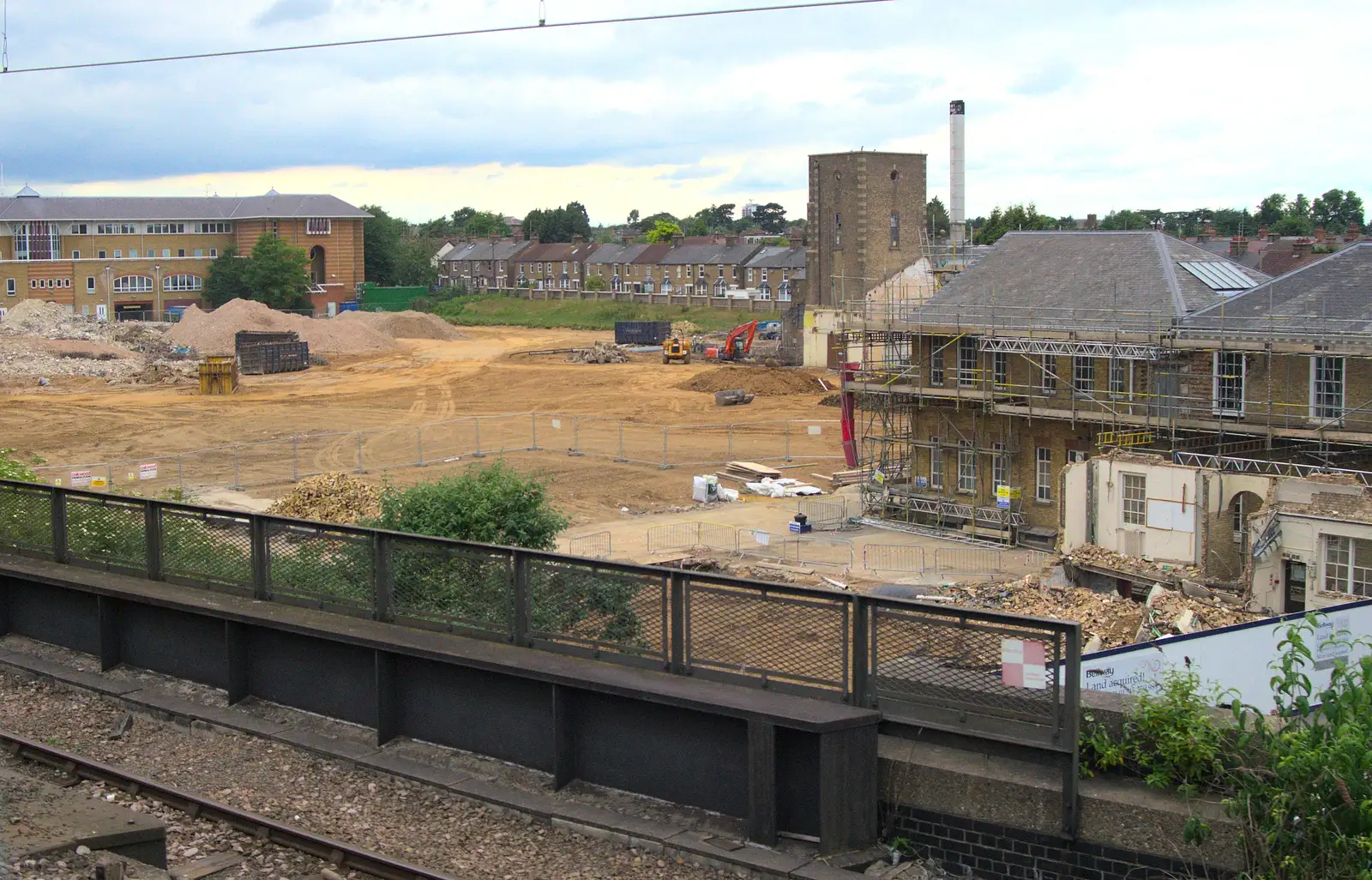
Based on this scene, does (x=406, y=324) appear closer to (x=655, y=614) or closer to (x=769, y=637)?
(x=655, y=614)

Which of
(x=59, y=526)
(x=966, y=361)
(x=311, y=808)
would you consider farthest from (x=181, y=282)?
(x=311, y=808)

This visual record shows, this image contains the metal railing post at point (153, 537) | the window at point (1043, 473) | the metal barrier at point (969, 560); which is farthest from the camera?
the window at point (1043, 473)

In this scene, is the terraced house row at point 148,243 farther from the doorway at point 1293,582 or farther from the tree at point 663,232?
the doorway at point 1293,582

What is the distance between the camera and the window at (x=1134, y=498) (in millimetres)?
29375

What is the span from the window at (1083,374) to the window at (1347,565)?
11.8 metres

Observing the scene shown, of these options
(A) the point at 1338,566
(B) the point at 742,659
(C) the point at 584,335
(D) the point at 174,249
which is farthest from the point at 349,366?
(B) the point at 742,659

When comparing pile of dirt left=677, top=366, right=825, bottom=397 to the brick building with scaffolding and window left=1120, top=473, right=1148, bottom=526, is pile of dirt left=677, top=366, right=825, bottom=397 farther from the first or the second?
window left=1120, top=473, right=1148, bottom=526

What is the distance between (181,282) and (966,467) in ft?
325

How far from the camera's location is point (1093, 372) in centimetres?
3547

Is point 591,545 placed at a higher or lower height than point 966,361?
lower

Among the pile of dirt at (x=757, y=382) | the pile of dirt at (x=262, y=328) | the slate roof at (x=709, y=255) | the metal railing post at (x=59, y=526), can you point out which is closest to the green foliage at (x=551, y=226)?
the slate roof at (x=709, y=255)

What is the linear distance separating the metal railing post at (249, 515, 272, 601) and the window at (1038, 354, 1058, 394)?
25970 millimetres

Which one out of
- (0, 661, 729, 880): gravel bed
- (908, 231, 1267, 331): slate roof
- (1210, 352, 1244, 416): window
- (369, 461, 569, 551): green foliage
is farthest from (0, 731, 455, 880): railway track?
(908, 231, 1267, 331): slate roof

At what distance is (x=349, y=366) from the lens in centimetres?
8488
